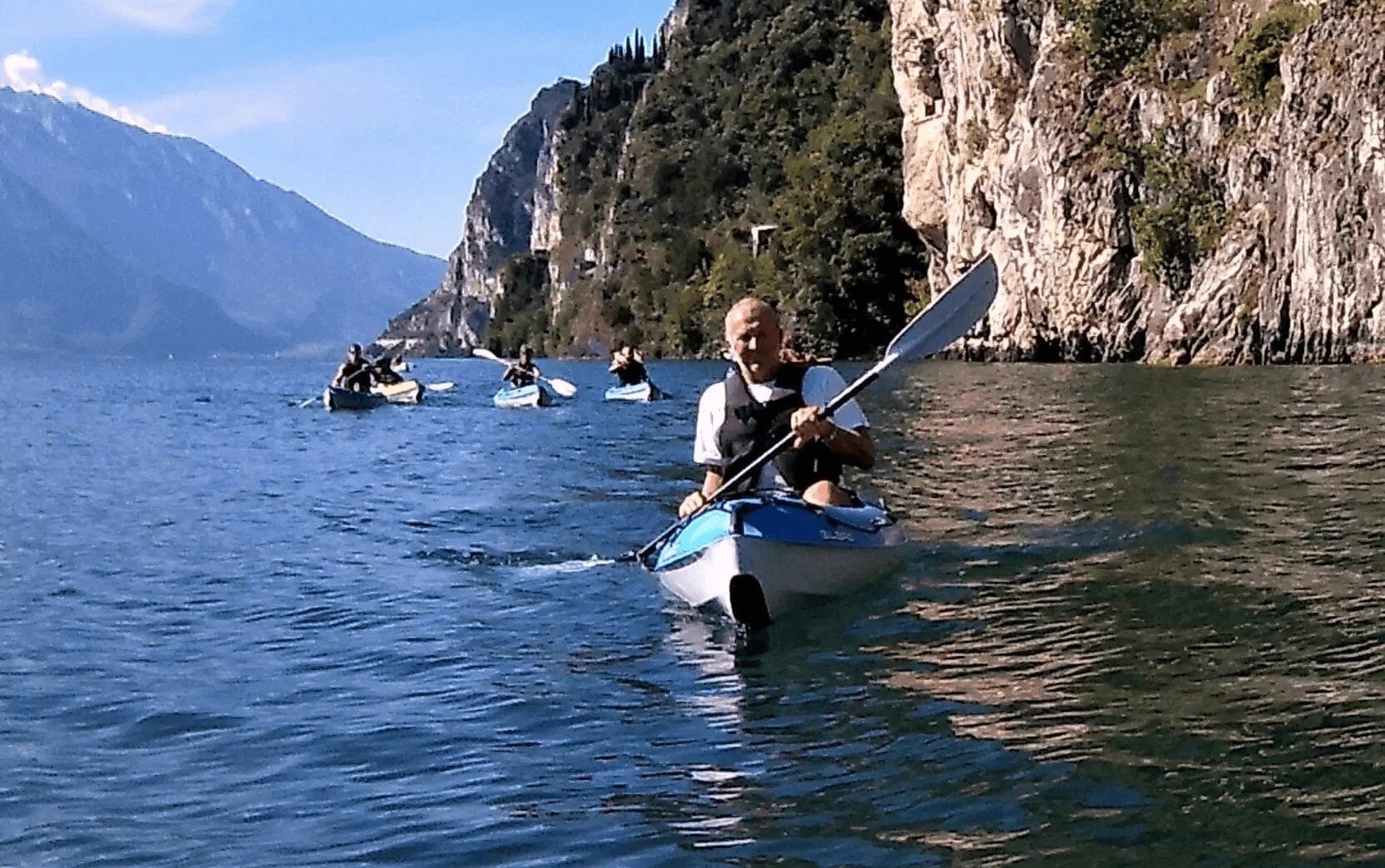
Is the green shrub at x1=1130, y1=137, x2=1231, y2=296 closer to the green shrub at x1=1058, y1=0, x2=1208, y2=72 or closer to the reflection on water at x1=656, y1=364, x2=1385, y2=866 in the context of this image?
the green shrub at x1=1058, y1=0, x2=1208, y2=72

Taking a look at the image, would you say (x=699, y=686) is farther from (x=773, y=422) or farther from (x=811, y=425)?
(x=773, y=422)

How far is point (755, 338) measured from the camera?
9328 millimetres

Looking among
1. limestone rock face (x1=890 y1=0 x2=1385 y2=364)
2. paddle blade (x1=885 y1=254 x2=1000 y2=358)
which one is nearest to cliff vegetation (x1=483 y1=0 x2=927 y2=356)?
limestone rock face (x1=890 y1=0 x2=1385 y2=364)

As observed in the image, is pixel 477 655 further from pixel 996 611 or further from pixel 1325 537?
pixel 1325 537

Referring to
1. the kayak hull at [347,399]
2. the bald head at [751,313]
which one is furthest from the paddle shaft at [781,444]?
the kayak hull at [347,399]

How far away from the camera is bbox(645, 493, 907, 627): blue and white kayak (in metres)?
8.87

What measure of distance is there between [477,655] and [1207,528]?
21.3 feet

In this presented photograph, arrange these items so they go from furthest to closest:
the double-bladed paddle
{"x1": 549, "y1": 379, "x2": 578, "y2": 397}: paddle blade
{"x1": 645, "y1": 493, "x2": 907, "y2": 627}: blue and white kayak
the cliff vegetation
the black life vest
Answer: the cliff vegetation, {"x1": 549, "y1": 379, "x2": 578, "y2": 397}: paddle blade, the double-bladed paddle, the black life vest, {"x1": 645, "y1": 493, "x2": 907, "y2": 627}: blue and white kayak

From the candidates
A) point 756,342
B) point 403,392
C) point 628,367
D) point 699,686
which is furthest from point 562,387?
point 699,686

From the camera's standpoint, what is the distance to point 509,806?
Answer: 5.95 meters

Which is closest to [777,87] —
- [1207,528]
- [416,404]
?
[416,404]

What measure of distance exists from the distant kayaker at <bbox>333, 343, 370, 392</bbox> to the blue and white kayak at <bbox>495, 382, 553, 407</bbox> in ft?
12.7

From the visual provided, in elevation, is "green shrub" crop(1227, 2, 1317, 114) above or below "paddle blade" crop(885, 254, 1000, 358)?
above

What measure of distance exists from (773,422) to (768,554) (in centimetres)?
113
